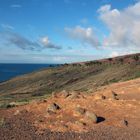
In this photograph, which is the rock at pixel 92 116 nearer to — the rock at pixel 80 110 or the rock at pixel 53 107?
the rock at pixel 80 110

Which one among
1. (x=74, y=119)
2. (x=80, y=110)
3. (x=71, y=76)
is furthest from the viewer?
(x=71, y=76)

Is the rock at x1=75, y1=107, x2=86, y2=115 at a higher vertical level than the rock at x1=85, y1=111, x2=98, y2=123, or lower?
higher

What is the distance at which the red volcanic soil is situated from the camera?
16.8m

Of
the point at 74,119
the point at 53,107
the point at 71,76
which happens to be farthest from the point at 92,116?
the point at 71,76

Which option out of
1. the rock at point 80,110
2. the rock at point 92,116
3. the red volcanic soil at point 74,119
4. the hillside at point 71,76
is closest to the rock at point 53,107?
the red volcanic soil at point 74,119

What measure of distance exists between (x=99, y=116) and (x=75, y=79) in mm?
55396

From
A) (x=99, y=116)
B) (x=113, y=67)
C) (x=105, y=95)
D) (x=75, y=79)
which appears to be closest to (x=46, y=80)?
(x=75, y=79)

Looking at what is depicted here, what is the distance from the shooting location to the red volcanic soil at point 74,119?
55.1 feet

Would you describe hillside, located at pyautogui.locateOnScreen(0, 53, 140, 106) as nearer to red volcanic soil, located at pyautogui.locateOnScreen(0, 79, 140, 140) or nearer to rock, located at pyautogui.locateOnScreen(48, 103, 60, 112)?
red volcanic soil, located at pyautogui.locateOnScreen(0, 79, 140, 140)

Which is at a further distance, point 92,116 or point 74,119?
point 74,119

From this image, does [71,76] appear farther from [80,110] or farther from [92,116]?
[92,116]

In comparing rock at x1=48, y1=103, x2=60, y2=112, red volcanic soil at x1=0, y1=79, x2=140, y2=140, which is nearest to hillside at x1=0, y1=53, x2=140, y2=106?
red volcanic soil at x1=0, y1=79, x2=140, y2=140

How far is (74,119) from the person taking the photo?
1919 centimetres

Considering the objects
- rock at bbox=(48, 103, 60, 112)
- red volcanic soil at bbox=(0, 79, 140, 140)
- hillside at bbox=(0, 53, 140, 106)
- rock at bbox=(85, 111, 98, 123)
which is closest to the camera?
red volcanic soil at bbox=(0, 79, 140, 140)
